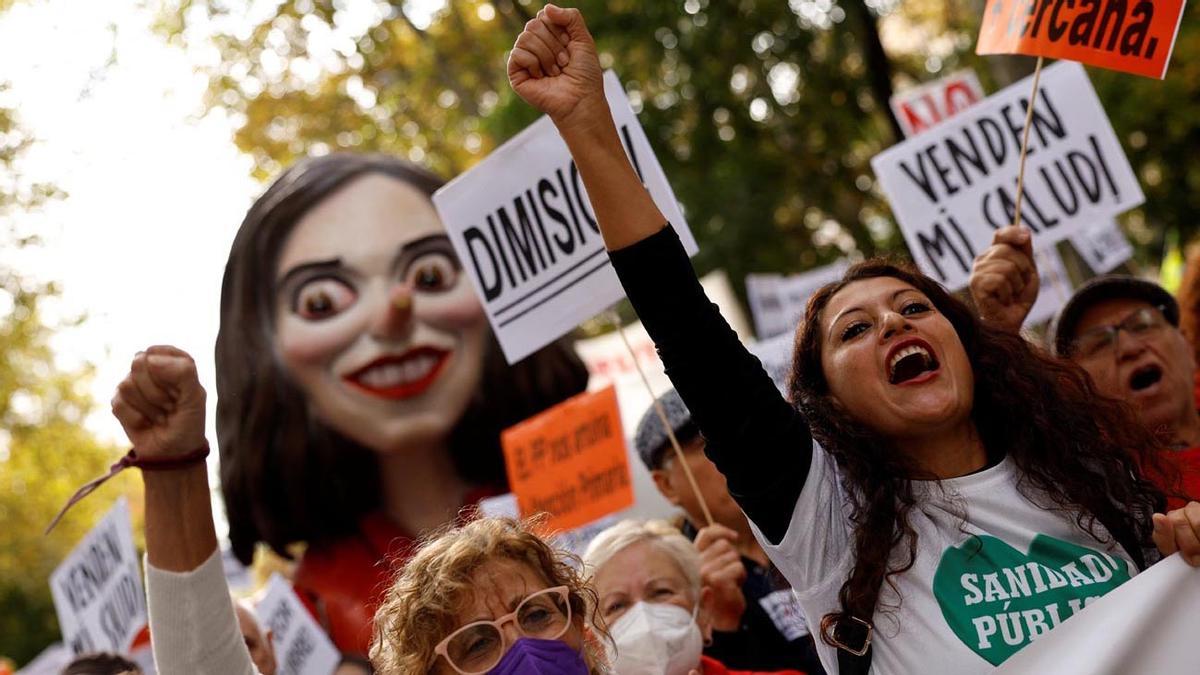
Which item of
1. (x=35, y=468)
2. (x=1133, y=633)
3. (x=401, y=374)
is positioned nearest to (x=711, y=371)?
(x=1133, y=633)

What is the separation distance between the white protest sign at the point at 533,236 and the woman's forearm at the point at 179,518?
6.25ft

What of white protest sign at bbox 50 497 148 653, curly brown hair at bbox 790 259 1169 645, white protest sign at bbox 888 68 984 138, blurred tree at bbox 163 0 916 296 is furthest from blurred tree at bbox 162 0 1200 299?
curly brown hair at bbox 790 259 1169 645

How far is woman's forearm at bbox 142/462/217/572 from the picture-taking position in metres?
2.42

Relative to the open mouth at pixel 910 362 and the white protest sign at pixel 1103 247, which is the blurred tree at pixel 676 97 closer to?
the white protest sign at pixel 1103 247

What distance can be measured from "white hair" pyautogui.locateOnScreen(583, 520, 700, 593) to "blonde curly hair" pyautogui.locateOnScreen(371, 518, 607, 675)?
2.54 feet

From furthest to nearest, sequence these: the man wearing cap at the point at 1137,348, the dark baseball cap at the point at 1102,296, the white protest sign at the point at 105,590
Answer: the white protest sign at the point at 105,590, the dark baseball cap at the point at 1102,296, the man wearing cap at the point at 1137,348

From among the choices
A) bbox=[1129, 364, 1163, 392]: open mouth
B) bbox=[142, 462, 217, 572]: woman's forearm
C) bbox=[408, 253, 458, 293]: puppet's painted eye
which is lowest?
bbox=[1129, 364, 1163, 392]: open mouth

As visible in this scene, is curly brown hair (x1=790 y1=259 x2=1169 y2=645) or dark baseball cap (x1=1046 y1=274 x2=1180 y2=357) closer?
curly brown hair (x1=790 y1=259 x2=1169 y2=645)

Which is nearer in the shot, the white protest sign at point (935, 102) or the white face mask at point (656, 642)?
the white face mask at point (656, 642)

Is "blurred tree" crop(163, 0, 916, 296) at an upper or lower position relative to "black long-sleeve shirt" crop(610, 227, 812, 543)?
upper

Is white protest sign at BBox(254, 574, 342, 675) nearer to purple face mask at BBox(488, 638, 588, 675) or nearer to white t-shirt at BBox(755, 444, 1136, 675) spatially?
purple face mask at BBox(488, 638, 588, 675)

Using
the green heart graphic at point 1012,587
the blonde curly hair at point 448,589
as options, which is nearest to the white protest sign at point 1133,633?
the green heart graphic at point 1012,587

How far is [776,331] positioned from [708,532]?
629 centimetres

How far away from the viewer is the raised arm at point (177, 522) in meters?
2.37
